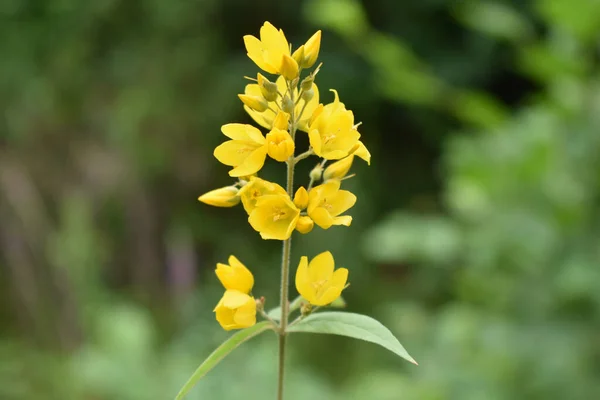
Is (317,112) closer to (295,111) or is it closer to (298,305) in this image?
(295,111)

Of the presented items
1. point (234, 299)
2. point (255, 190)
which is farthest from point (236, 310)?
point (255, 190)

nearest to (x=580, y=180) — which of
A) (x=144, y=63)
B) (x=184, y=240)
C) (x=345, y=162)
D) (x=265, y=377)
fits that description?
(x=265, y=377)

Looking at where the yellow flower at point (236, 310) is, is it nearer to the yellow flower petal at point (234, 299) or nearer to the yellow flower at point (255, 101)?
the yellow flower petal at point (234, 299)

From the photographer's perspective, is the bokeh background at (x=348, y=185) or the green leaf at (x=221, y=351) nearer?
the green leaf at (x=221, y=351)

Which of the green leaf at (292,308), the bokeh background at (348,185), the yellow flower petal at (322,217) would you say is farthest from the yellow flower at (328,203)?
the bokeh background at (348,185)

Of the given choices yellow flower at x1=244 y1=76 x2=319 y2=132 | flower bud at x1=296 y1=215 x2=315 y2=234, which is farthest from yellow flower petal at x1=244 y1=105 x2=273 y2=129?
flower bud at x1=296 y1=215 x2=315 y2=234
